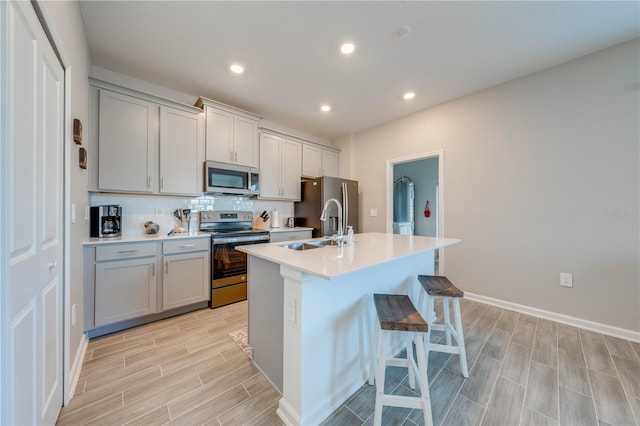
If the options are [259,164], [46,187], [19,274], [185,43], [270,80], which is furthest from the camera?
[259,164]

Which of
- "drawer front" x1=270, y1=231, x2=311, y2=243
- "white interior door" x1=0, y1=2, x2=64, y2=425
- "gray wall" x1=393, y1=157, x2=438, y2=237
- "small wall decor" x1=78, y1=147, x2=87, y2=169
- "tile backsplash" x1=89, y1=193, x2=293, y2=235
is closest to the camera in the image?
"white interior door" x1=0, y1=2, x2=64, y2=425

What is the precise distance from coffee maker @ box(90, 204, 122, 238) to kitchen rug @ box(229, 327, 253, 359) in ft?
5.41

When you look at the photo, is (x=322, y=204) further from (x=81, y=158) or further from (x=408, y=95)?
(x=81, y=158)

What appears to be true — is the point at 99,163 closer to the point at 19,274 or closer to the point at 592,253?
the point at 19,274

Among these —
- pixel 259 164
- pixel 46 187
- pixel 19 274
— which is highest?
pixel 259 164

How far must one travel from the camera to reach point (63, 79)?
1.38 m

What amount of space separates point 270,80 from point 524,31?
2492mm

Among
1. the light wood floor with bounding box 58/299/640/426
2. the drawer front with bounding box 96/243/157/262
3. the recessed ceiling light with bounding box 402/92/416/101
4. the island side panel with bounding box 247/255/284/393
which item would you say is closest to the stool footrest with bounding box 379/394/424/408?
the light wood floor with bounding box 58/299/640/426

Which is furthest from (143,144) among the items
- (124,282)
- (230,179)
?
(124,282)

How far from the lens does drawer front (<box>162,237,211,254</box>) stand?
2408mm

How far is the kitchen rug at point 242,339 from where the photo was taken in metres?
1.89

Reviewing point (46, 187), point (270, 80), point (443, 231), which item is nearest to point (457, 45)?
point (270, 80)

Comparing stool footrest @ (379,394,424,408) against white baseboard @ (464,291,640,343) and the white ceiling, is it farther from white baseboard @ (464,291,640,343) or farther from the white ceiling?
the white ceiling

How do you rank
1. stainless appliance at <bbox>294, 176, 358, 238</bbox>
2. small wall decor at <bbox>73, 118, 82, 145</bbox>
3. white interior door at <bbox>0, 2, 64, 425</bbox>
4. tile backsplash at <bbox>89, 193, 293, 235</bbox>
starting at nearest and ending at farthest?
white interior door at <bbox>0, 2, 64, 425</bbox> < small wall decor at <bbox>73, 118, 82, 145</bbox> < tile backsplash at <bbox>89, 193, 293, 235</bbox> < stainless appliance at <bbox>294, 176, 358, 238</bbox>
